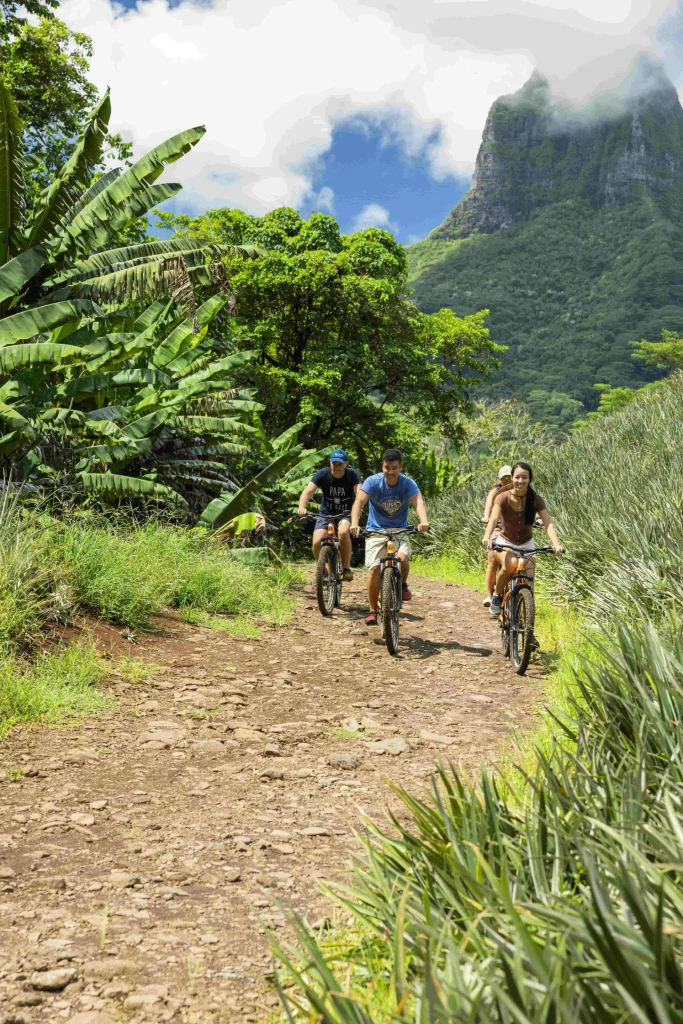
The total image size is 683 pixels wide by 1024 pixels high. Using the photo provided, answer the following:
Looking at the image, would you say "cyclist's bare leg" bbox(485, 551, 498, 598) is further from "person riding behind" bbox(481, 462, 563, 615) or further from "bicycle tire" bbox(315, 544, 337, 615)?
"bicycle tire" bbox(315, 544, 337, 615)

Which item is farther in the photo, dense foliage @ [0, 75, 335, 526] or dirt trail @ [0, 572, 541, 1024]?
dense foliage @ [0, 75, 335, 526]

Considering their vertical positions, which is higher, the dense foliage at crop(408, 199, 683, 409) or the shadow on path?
the dense foliage at crop(408, 199, 683, 409)

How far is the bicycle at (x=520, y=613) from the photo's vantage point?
25.1 ft

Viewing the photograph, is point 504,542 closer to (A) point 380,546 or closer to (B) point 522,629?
(B) point 522,629

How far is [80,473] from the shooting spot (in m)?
11.1

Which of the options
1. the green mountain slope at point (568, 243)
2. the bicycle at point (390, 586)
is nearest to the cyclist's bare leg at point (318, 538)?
the bicycle at point (390, 586)

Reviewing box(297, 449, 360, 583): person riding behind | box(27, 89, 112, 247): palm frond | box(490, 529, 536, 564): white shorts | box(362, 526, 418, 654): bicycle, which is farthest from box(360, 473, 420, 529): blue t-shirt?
box(27, 89, 112, 247): palm frond

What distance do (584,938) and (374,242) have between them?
80.7 ft

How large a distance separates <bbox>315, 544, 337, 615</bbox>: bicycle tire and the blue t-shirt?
63.3 inches

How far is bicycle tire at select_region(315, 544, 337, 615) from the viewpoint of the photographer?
35.0 ft

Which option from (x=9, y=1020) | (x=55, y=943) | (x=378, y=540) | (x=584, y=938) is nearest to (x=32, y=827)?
(x=55, y=943)

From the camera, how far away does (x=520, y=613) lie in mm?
7906

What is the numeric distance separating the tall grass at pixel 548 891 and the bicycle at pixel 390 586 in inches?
133

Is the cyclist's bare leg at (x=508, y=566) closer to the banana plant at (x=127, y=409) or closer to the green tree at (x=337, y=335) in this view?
the banana plant at (x=127, y=409)
